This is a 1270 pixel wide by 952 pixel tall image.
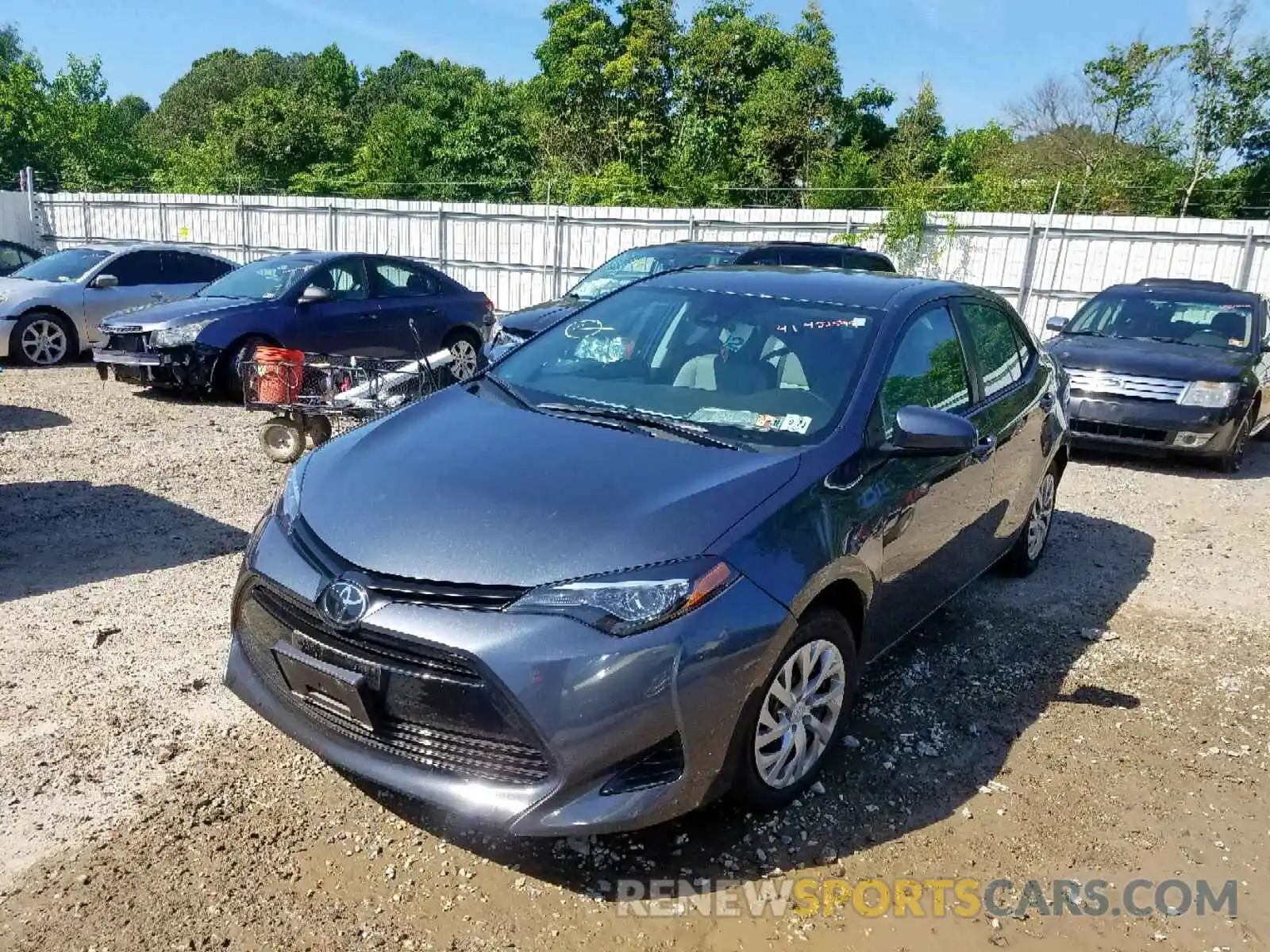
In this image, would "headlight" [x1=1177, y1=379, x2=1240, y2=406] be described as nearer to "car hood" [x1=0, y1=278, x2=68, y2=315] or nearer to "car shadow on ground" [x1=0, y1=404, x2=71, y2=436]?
"car shadow on ground" [x1=0, y1=404, x2=71, y2=436]

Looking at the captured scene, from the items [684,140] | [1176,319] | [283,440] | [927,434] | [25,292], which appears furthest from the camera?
[684,140]

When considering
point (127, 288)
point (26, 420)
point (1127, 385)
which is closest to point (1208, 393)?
point (1127, 385)

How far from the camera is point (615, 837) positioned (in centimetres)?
284

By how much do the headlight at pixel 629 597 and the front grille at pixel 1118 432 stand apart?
21.8ft

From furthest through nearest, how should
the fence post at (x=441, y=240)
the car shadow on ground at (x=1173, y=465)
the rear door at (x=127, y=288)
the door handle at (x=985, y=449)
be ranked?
the fence post at (x=441, y=240)
the rear door at (x=127, y=288)
the car shadow on ground at (x=1173, y=465)
the door handle at (x=985, y=449)

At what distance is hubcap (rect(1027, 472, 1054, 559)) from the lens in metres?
5.21

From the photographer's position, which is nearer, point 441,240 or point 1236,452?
point 1236,452

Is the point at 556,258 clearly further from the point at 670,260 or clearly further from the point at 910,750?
the point at 910,750

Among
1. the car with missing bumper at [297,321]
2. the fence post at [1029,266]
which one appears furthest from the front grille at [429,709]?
the fence post at [1029,266]

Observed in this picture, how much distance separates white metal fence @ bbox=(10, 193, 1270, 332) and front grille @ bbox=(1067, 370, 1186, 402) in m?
6.93

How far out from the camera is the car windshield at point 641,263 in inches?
368

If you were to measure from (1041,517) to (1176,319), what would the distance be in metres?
4.89

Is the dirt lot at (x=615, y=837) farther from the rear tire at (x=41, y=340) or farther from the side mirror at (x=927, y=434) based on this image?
the rear tire at (x=41, y=340)

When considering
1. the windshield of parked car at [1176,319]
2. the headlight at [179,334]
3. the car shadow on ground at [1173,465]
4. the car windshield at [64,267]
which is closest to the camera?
the car shadow on ground at [1173,465]
